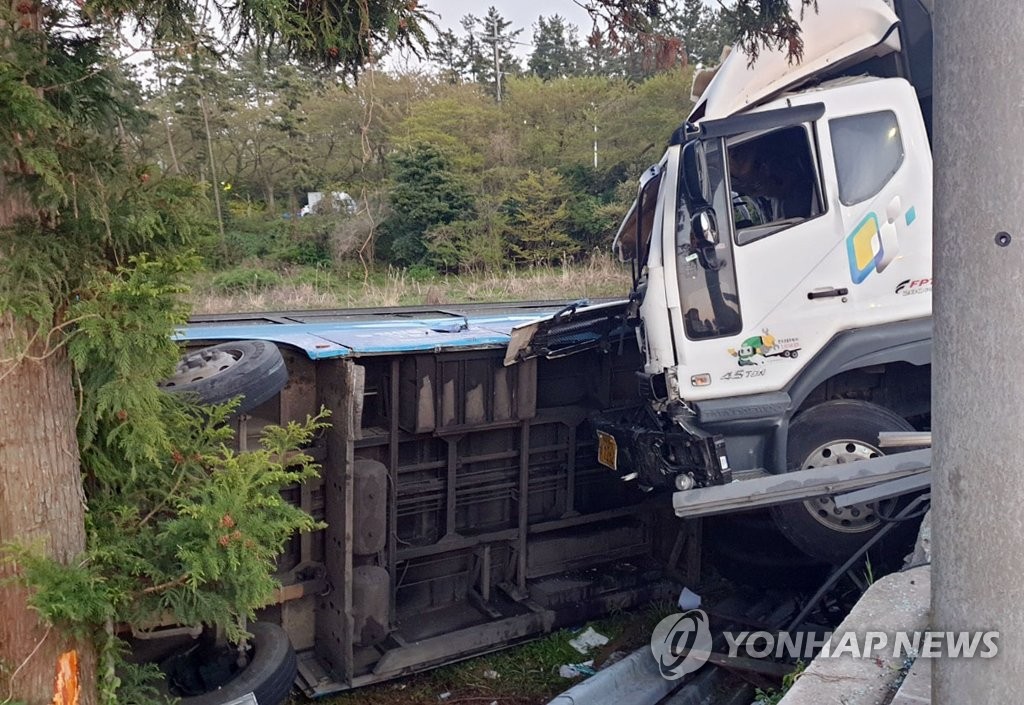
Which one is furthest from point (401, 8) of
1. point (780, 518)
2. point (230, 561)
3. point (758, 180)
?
point (780, 518)

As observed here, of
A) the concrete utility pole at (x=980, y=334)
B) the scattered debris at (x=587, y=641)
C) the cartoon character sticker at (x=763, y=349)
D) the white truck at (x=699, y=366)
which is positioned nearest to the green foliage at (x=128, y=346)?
the white truck at (x=699, y=366)

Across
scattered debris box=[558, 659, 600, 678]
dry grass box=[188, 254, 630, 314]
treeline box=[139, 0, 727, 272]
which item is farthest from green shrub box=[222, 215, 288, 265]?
scattered debris box=[558, 659, 600, 678]

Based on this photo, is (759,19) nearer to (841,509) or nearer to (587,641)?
(841,509)

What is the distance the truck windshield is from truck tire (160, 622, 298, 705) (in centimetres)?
281

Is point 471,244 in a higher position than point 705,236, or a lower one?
higher

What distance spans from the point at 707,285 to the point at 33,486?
3.54 metres

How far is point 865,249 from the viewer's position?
15.8 ft

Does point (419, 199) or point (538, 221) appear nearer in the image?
point (419, 199)

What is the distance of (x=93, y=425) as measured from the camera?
102 inches

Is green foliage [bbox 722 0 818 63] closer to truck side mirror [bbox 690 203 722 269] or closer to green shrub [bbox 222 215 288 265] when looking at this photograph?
truck side mirror [bbox 690 203 722 269]

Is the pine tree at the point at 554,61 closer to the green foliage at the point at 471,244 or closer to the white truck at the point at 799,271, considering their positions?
the green foliage at the point at 471,244

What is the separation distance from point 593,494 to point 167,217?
454 cm

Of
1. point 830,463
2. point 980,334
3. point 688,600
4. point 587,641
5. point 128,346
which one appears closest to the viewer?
point 980,334

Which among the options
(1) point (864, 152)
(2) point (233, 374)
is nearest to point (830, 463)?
(1) point (864, 152)
